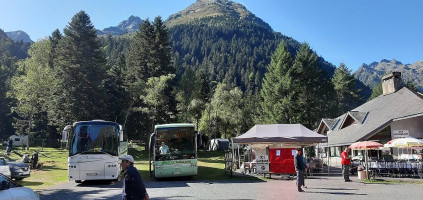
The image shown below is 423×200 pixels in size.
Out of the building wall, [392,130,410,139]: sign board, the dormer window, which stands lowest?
[392,130,410,139]: sign board

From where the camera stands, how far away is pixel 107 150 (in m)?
17.2

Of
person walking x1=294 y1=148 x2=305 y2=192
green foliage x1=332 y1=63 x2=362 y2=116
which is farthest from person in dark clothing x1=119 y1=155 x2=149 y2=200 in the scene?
green foliage x1=332 y1=63 x2=362 y2=116

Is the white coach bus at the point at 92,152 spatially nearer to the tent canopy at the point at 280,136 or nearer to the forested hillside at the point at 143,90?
the tent canopy at the point at 280,136

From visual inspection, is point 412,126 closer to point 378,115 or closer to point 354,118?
point 378,115

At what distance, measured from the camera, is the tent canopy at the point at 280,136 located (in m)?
21.3

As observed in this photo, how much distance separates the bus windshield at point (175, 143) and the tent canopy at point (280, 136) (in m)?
3.67

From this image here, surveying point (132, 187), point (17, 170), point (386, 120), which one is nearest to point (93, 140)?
point (17, 170)

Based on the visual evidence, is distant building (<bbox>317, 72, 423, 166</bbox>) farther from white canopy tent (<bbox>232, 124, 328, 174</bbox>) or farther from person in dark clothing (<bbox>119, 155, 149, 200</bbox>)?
person in dark clothing (<bbox>119, 155, 149, 200</bbox>)

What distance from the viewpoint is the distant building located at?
2700 centimetres

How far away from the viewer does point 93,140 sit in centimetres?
1717

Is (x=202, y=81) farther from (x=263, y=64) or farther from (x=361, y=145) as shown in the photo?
(x=263, y=64)

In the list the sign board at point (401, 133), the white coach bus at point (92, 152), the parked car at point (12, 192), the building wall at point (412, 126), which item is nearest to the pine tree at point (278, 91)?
the building wall at point (412, 126)

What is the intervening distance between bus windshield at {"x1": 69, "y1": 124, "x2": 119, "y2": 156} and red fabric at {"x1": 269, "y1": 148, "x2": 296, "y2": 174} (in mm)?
9399

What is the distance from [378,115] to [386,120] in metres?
3.09
